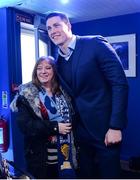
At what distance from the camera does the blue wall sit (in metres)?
2.85

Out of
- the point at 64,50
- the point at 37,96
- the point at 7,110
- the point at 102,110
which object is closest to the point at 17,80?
the point at 7,110

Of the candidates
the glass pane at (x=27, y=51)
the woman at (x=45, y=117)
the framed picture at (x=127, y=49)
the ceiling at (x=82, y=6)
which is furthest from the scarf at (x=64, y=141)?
the framed picture at (x=127, y=49)

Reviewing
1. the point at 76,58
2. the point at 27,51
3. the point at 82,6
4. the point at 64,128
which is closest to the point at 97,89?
the point at 76,58

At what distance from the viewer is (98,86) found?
4.59ft

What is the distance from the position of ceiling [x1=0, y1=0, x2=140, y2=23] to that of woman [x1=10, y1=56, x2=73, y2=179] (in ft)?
2.92

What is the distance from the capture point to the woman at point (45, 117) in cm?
160

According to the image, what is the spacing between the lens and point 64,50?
148cm

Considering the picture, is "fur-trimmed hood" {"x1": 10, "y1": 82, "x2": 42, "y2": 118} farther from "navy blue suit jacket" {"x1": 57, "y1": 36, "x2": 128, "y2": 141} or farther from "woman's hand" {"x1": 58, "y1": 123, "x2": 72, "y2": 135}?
"navy blue suit jacket" {"x1": 57, "y1": 36, "x2": 128, "y2": 141}

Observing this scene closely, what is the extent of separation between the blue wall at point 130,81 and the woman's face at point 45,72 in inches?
58.0

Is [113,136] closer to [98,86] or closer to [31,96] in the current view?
[98,86]

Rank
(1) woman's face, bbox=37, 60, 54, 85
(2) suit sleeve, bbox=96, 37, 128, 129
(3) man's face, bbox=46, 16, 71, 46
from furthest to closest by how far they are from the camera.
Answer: (1) woman's face, bbox=37, 60, 54, 85
(3) man's face, bbox=46, 16, 71, 46
(2) suit sleeve, bbox=96, 37, 128, 129

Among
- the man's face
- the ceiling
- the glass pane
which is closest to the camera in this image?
the man's face

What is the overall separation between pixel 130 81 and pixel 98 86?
1617 millimetres

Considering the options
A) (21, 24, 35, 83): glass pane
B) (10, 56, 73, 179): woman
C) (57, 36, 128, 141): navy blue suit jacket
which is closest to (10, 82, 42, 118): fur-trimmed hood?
(10, 56, 73, 179): woman
